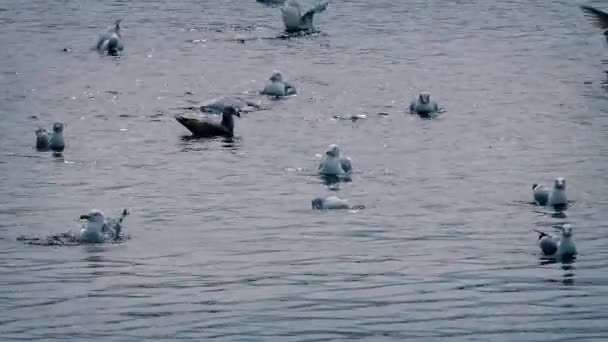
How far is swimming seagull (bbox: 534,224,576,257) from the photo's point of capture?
3042cm

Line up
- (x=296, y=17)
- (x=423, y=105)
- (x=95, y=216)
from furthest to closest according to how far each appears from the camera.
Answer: (x=296, y=17)
(x=423, y=105)
(x=95, y=216)

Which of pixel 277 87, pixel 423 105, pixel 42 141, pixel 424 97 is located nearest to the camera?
pixel 42 141

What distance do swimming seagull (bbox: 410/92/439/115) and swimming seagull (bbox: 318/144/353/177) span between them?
8.62 m

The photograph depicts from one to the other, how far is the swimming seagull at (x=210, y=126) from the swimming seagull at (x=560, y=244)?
48.4 feet

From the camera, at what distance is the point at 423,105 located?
46.6m

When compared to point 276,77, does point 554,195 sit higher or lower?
higher

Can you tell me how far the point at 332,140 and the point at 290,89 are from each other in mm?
7251

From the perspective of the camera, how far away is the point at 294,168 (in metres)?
39.0

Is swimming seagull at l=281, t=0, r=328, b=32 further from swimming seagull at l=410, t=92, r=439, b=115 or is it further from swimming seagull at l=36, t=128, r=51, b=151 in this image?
swimming seagull at l=36, t=128, r=51, b=151

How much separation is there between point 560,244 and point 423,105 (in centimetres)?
1653

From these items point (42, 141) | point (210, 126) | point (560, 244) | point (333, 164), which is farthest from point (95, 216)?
point (210, 126)

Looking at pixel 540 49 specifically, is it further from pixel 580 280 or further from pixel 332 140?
pixel 580 280

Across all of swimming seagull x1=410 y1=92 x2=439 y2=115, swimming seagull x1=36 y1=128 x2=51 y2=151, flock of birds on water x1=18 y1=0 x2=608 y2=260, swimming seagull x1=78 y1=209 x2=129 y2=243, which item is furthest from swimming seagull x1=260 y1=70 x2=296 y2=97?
swimming seagull x1=78 y1=209 x2=129 y2=243

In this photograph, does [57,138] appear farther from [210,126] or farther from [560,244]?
[560,244]
